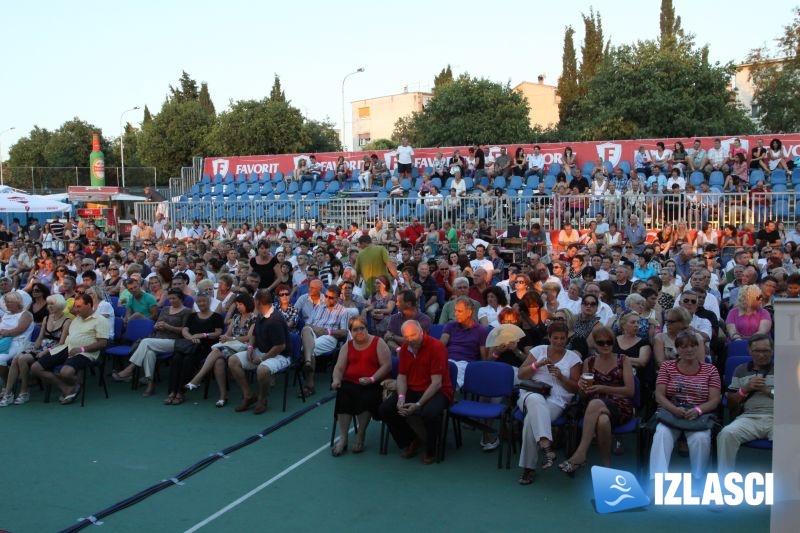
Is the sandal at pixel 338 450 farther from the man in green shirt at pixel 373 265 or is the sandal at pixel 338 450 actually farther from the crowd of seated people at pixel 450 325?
the man in green shirt at pixel 373 265

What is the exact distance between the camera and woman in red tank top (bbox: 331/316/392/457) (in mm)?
6785

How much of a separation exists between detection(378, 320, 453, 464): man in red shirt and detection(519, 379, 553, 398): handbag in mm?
637

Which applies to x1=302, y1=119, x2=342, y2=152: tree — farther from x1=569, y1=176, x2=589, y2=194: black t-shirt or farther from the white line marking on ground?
the white line marking on ground

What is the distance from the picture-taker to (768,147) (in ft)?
58.8

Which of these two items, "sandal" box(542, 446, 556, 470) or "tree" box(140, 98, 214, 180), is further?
"tree" box(140, 98, 214, 180)

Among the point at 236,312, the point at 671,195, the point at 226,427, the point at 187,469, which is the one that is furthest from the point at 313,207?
the point at 187,469

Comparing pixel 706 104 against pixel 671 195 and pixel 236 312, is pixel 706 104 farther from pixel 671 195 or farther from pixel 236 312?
pixel 236 312

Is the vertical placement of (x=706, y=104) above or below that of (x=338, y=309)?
above

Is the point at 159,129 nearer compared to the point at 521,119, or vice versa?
the point at 521,119

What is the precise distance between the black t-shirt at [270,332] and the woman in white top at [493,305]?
2083mm

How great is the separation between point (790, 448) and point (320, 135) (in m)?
39.0

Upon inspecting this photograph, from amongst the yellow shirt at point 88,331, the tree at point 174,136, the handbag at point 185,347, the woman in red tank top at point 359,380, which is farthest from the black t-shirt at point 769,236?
the tree at point 174,136

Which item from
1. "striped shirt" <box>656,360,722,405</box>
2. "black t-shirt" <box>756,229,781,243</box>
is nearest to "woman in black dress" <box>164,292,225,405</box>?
"striped shirt" <box>656,360,722,405</box>

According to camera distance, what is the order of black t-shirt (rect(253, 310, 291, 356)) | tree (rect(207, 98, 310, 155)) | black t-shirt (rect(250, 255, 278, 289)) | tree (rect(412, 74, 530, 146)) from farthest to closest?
tree (rect(207, 98, 310, 155))
tree (rect(412, 74, 530, 146))
black t-shirt (rect(250, 255, 278, 289))
black t-shirt (rect(253, 310, 291, 356))
